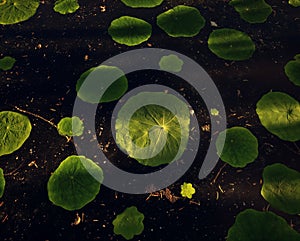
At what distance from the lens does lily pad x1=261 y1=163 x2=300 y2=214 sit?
44.4 inches

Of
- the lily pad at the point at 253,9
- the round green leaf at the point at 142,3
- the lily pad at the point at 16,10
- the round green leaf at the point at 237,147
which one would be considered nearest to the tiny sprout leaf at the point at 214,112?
the round green leaf at the point at 237,147

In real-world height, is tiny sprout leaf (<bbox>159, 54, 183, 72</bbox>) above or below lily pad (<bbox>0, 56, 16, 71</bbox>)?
above

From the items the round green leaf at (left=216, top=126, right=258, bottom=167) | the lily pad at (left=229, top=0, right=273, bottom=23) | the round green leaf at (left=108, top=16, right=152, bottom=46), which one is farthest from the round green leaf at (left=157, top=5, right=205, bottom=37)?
the round green leaf at (left=216, top=126, right=258, bottom=167)

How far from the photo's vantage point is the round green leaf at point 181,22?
5.39 ft

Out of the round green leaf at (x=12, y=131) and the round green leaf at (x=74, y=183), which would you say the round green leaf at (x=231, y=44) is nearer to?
the round green leaf at (x=74, y=183)

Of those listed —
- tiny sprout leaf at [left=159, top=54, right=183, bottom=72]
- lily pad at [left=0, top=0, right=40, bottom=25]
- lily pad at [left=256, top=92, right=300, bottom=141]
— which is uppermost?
lily pad at [left=0, top=0, right=40, bottom=25]

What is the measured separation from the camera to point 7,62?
1.53m

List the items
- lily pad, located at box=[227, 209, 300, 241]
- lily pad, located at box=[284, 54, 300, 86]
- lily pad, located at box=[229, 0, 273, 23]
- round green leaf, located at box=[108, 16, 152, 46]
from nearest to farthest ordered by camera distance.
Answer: lily pad, located at box=[227, 209, 300, 241], lily pad, located at box=[284, 54, 300, 86], round green leaf, located at box=[108, 16, 152, 46], lily pad, located at box=[229, 0, 273, 23]

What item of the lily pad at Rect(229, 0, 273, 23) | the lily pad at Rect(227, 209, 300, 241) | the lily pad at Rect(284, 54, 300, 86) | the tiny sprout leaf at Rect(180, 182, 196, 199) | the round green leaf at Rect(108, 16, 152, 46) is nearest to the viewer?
the lily pad at Rect(227, 209, 300, 241)

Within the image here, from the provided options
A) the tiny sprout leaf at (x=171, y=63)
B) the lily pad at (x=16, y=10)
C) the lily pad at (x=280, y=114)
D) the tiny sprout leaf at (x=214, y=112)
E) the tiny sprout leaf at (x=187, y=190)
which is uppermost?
the lily pad at (x=16, y=10)

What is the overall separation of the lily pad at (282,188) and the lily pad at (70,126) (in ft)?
→ 2.59

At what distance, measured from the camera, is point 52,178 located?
1194 mm

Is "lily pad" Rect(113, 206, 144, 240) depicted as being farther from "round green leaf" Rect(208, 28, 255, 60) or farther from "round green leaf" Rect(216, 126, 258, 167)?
"round green leaf" Rect(208, 28, 255, 60)

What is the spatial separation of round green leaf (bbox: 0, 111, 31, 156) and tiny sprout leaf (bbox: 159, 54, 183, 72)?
2.25 ft
